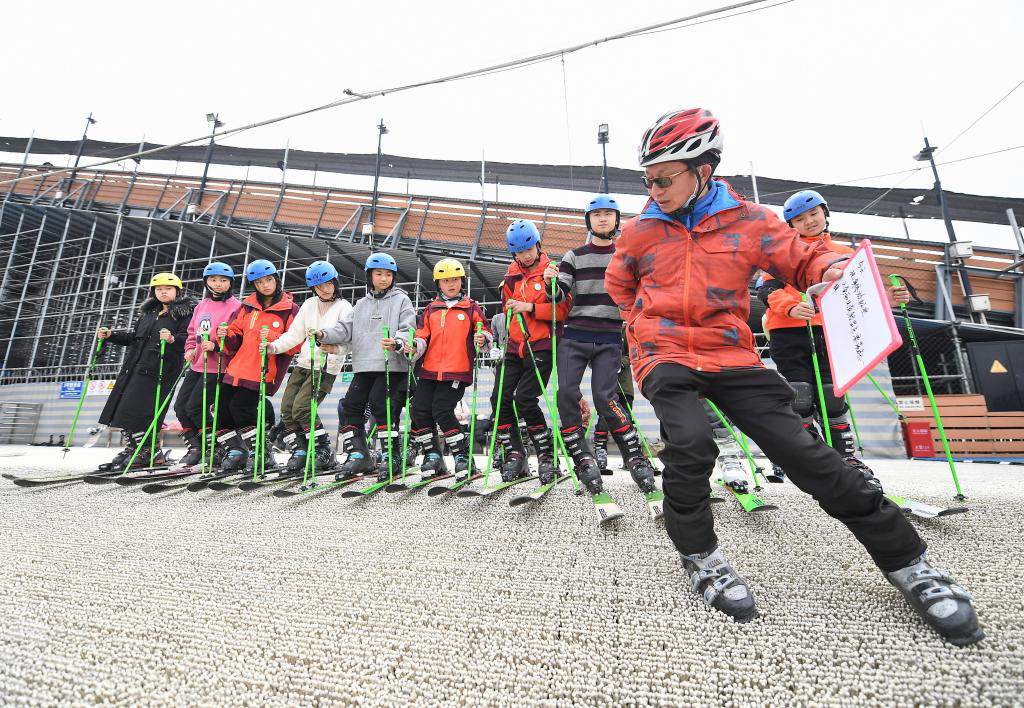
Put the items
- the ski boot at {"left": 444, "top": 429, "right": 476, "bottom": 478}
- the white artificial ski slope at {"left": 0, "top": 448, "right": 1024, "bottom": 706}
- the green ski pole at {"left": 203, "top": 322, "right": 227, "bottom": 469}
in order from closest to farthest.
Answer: the white artificial ski slope at {"left": 0, "top": 448, "right": 1024, "bottom": 706} → the ski boot at {"left": 444, "top": 429, "right": 476, "bottom": 478} → the green ski pole at {"left": 203, "top": 322, "right": 227, "bottom": 469}

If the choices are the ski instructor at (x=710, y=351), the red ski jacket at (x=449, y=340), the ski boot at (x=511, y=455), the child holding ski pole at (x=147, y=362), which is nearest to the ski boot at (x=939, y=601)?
the ski instructor at (x=710, y=351)

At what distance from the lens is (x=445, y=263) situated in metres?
3.86

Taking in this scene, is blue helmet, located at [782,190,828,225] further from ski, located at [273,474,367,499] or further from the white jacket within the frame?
the white jacket

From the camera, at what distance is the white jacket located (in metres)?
4.13

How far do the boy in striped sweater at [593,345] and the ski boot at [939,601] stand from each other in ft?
5.19

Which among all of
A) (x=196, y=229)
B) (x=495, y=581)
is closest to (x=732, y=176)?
(x=495, y=581)

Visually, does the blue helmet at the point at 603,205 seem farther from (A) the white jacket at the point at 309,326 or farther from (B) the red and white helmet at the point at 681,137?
(A) the white jacket at the point at 309,326

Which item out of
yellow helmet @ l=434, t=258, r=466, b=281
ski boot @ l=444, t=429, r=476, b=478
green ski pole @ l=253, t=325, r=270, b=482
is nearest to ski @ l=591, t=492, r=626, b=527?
ski boot @ l=444, t=429, r=476, b=478

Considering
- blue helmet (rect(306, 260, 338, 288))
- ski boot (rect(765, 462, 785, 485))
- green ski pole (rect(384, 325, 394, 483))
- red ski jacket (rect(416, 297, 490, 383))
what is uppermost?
blue helmet (rect(306, 260, 338, 288))

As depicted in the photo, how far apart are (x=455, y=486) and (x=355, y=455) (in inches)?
49.1

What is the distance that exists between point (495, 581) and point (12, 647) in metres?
1.11

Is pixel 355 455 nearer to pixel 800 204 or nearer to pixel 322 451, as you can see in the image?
pixel 322 451

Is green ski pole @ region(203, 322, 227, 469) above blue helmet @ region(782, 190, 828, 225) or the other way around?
the other way around

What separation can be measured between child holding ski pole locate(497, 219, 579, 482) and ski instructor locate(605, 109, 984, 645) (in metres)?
1.61
